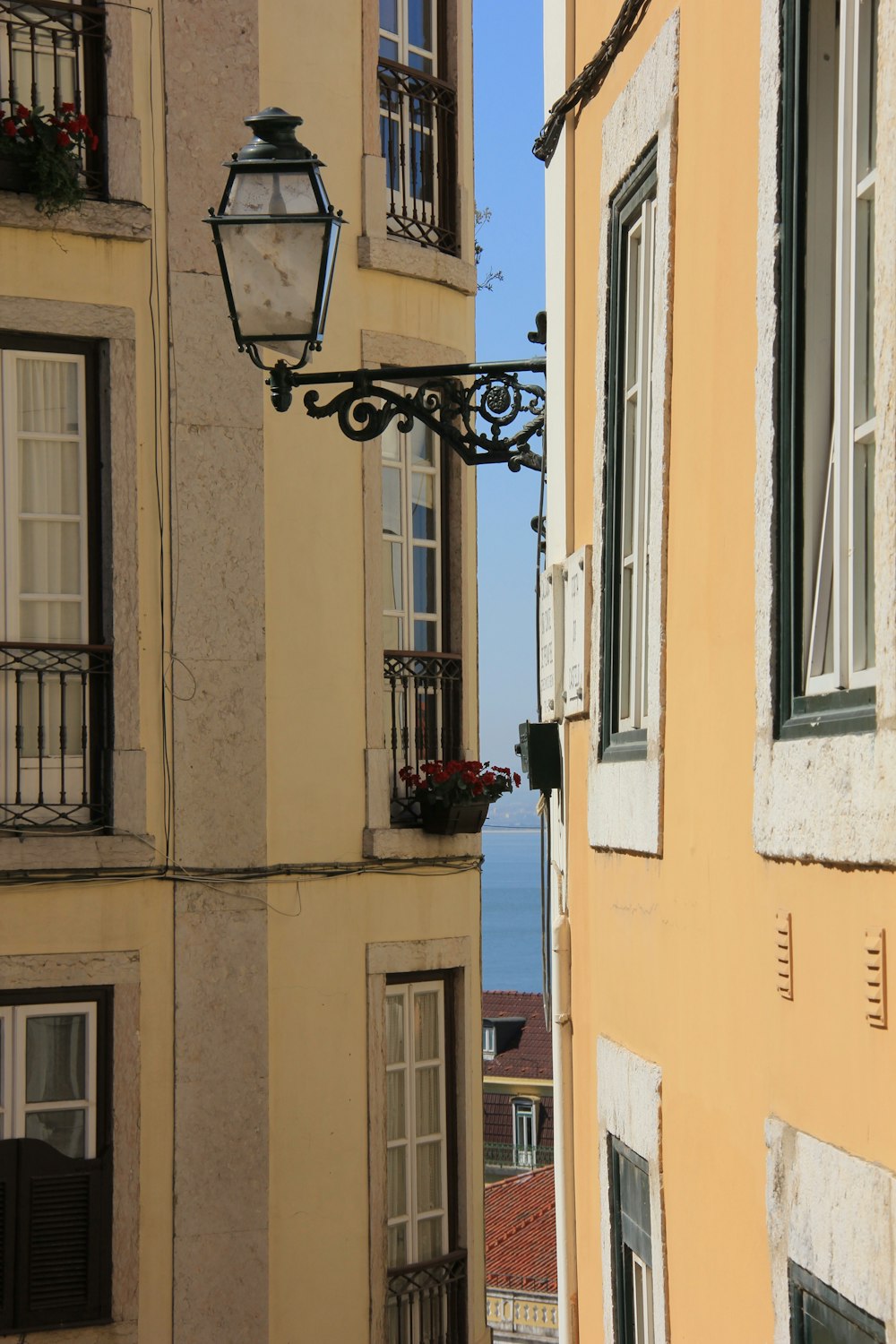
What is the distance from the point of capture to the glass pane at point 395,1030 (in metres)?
12.3

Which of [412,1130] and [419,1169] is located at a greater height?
[412,1130]

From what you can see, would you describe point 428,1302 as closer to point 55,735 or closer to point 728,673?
point 55,735

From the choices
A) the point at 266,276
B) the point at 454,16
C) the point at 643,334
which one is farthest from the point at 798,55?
the point at 454,16

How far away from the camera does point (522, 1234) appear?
38188 mm

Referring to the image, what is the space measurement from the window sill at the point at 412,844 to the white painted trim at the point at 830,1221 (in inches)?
317

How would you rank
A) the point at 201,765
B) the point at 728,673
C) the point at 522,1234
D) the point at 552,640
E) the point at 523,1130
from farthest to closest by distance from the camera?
the point at 523,1130, the point at 522,1234, the point at 201,765, the point at 552,640, the point at 728,673

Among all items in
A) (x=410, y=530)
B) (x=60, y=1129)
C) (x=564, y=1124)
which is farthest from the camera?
(x=410, y=530)

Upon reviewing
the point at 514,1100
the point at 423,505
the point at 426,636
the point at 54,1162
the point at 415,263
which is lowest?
the point at 514,1100

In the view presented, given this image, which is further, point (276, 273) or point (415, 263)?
point (415, 263)

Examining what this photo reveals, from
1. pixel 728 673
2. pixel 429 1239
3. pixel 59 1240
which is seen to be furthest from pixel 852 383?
pixel 429 1239

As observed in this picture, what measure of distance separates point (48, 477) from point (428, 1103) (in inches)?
178

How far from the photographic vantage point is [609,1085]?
19.2 ft

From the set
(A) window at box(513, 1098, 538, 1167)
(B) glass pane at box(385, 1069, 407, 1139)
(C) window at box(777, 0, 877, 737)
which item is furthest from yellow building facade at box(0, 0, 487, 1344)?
(A) window at box(513, 1098, 538, 1167)

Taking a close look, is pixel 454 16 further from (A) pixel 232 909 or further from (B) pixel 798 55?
(B) pixel 798 55
